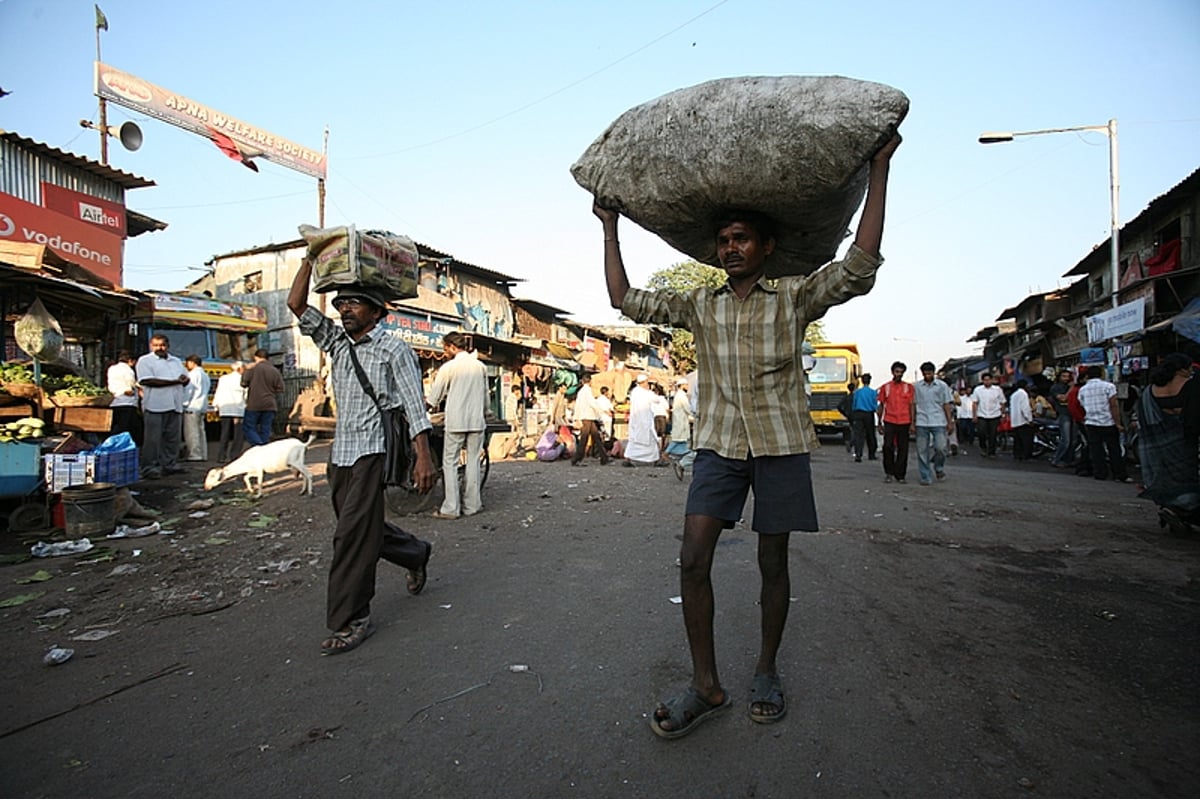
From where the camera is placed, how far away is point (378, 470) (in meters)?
3.44

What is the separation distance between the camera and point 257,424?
10.5 meters

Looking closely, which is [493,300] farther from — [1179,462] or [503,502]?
[1179,462]

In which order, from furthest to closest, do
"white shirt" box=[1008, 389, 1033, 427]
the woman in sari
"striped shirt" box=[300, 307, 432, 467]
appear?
1. "white shirt" box=[1008, 389, 1033, 427]
2. the woman in sari
3. "striped shirt" box=[300, 307, 432, 467]

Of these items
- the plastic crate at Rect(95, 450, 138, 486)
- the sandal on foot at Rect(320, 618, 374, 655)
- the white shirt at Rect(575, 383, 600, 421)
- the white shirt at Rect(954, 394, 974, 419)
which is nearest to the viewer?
the sandal on foot at Rect(320, 618, 374, 655)

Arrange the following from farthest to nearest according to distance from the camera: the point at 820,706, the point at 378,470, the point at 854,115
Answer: the point at 378,470 → the point at 820,706 → the point at 854,115

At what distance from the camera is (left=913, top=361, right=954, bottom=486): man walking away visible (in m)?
9.34

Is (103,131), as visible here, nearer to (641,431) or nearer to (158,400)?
(158,400)

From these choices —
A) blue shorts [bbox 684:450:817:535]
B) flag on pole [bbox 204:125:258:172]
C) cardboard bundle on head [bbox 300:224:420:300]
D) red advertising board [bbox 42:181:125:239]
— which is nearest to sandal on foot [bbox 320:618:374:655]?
cardboard bundle on head [bbox 300:224:420:300]

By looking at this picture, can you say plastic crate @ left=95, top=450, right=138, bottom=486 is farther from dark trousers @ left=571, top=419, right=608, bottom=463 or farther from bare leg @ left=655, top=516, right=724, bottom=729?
dark trousers @ left=571, top=419, right=608, bottom=463

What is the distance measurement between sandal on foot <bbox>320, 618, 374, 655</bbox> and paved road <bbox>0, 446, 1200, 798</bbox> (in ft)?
0.24

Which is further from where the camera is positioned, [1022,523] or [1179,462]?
[1022,523]

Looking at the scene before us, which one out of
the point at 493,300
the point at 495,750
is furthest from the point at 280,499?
the point at 493,300

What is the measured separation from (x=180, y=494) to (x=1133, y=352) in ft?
58.7

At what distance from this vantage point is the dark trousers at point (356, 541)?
325cm
